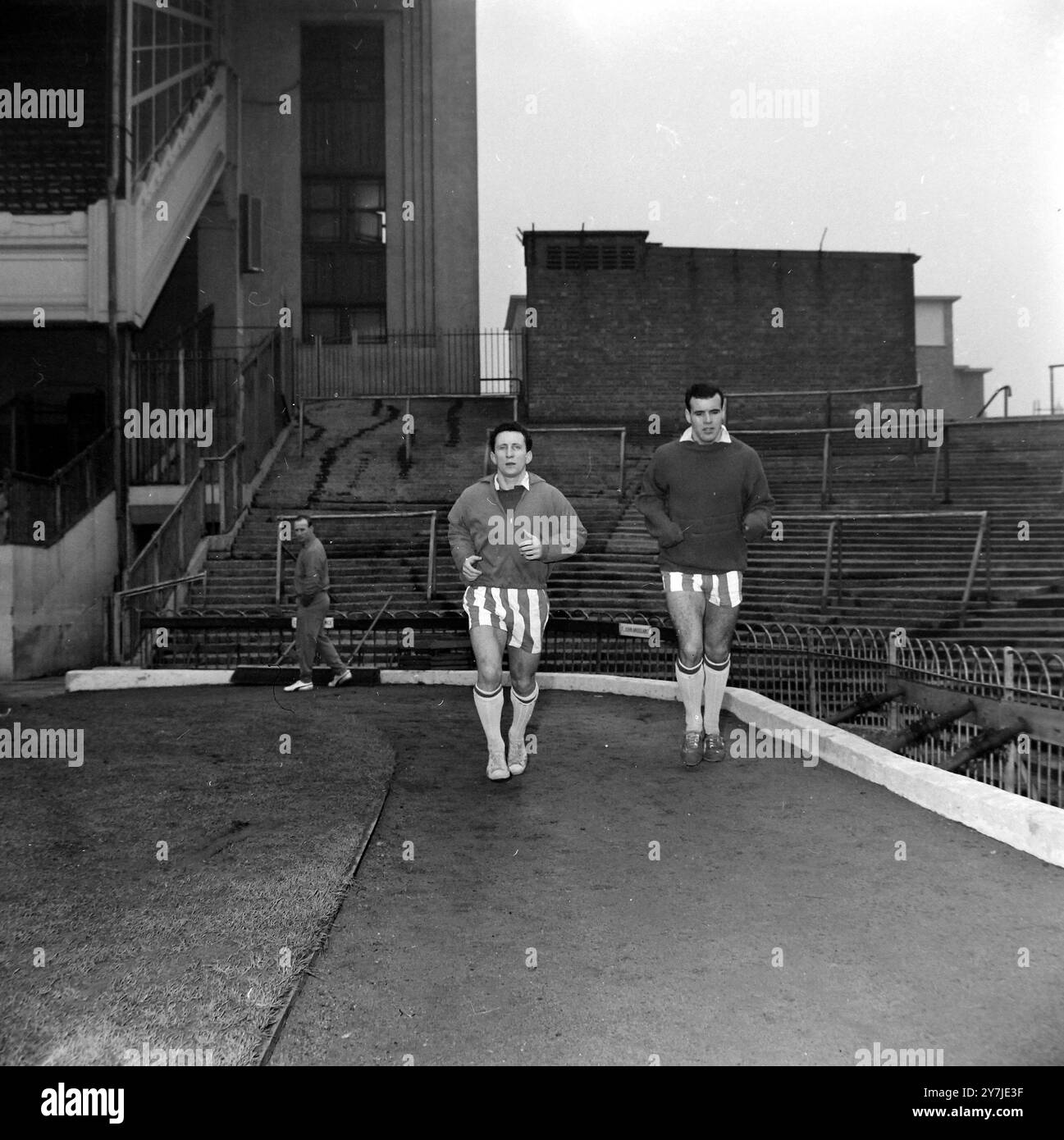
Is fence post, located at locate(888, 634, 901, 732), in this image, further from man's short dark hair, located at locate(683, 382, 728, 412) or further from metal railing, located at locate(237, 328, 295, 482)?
metal railing, located at locate(237, 328, 295, 482)

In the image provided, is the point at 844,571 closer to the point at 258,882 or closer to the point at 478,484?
the point at 478,484

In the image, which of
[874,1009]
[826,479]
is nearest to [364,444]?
[826,479]

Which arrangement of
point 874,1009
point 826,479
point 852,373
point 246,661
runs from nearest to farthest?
point 874,1009 < point 246,661 < point 826,479 < point 852,373

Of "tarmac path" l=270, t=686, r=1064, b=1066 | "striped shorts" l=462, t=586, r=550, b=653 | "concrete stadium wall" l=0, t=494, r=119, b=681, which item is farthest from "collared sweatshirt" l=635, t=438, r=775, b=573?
"concrete stadium wall" l=0, t=494, r=119, b=681

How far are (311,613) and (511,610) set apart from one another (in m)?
5.77

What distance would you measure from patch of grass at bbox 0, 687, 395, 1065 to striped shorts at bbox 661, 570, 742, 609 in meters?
1.98

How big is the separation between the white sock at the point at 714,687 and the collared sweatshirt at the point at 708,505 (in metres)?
0.56

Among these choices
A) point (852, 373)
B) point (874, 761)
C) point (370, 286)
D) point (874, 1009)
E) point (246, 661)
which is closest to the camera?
point (874, 1009)

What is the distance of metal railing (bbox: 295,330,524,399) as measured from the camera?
26.0 m

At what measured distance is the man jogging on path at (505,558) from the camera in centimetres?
547

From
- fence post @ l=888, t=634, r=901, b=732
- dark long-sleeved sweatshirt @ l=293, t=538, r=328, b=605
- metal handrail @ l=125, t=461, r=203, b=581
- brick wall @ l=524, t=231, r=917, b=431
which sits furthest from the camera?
brick wall @ l=524, t=231, r=917, b=431
